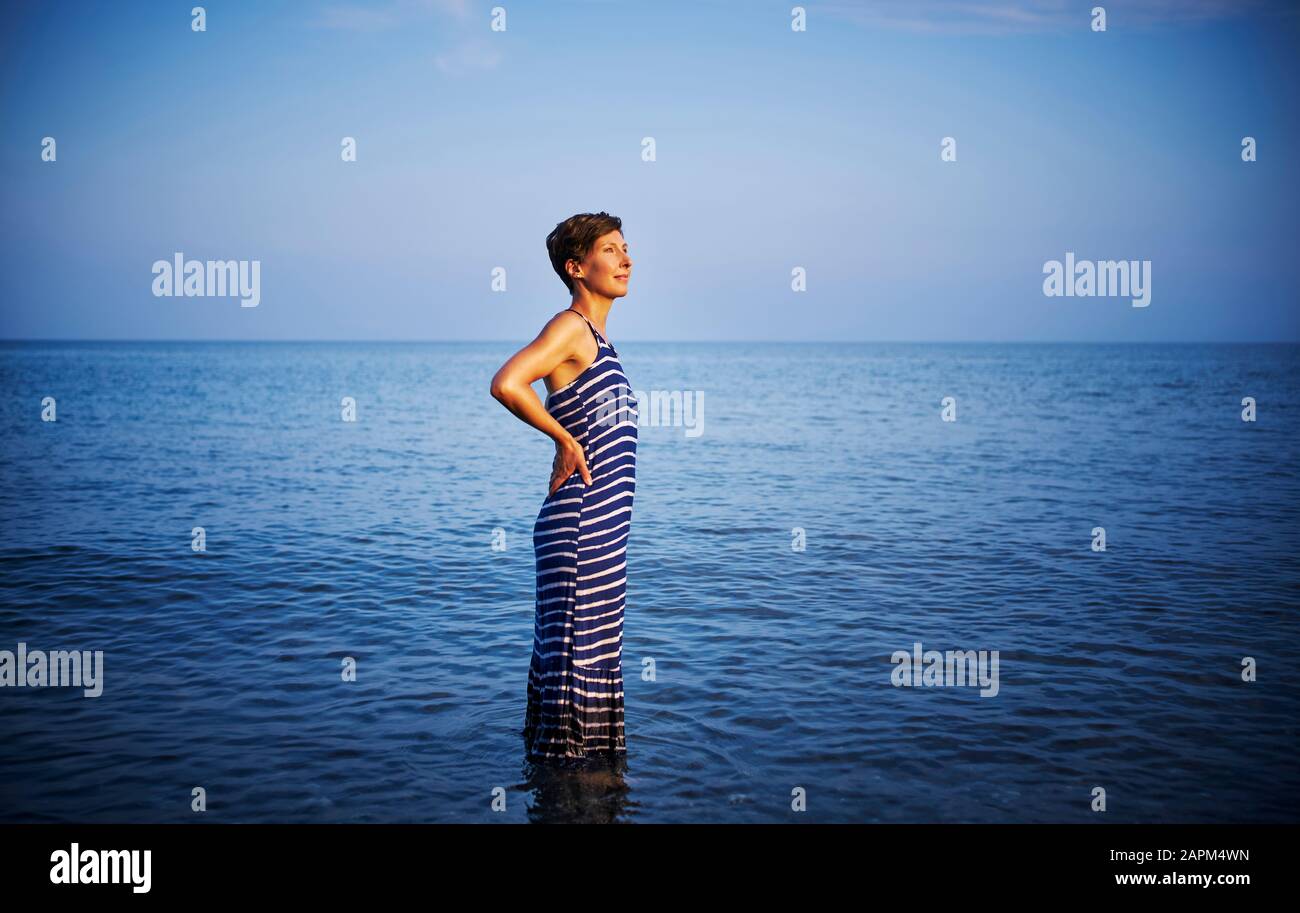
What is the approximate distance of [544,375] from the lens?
5184 mm

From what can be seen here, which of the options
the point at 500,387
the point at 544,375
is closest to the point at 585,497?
the point at 544,375

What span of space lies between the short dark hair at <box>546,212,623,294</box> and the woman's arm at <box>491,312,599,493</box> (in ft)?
1.33

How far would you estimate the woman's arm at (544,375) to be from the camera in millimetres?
4863

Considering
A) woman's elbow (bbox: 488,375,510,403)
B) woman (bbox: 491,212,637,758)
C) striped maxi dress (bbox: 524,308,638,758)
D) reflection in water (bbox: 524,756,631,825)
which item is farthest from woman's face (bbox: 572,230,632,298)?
reflection in water (bbox: 524,756,631,825)

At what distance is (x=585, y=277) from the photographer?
5371mm

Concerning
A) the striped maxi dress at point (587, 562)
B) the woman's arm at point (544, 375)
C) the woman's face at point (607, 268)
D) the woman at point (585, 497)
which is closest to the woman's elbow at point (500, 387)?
the woman's arm at point (544, 375)

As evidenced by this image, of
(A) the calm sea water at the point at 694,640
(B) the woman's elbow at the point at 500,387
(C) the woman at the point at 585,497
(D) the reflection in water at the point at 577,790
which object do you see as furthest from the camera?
(A) the calm sea water at the point at 694,640

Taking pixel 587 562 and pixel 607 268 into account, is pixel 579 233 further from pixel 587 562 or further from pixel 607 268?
pixel 587 562

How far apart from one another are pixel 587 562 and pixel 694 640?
3.33 metres

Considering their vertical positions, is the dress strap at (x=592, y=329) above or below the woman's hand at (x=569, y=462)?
above

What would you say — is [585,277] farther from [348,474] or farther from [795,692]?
[348,474]

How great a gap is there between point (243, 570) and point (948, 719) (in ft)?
25.5

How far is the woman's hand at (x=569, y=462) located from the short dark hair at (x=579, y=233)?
3.12 ft

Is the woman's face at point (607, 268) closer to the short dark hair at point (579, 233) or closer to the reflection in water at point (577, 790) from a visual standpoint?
the short dark hair at point (579, 233)
